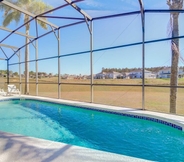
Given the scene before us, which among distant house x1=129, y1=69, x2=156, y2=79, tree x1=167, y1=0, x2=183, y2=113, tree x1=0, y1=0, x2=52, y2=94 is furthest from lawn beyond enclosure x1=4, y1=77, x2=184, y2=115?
tree x1=0, y1=0, x2=52, y2=94

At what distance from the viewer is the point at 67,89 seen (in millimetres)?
9797

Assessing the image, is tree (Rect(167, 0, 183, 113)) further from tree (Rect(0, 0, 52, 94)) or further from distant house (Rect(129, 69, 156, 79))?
tree (Rect(0, 0, 52, 94))

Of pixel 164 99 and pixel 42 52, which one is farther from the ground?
pixel 42 52

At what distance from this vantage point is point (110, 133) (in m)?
3.91

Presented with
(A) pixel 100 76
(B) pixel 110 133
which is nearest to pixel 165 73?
(A) pixel 100 76

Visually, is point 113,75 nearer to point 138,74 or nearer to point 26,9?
point 138,74

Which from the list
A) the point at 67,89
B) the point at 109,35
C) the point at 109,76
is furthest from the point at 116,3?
the point at 67,89

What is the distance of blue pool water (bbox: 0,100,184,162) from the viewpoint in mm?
2994

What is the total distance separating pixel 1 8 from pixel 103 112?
997 centimetres

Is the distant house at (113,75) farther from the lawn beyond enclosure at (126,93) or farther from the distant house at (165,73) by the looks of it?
the distant house at (165,73)

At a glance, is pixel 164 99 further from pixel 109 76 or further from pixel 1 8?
pixel 1 8

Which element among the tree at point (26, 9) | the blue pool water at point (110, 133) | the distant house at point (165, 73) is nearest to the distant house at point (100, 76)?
the blue pool water at point (110, 133)

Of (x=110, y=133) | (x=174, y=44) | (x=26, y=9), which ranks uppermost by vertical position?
(x=26, y=9)

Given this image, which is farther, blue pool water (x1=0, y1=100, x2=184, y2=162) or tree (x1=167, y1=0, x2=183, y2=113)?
tree (x1=167, y1=0, x2=183, y2=113)
